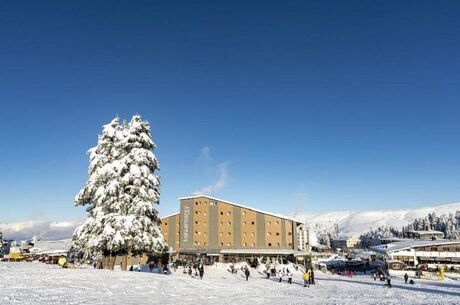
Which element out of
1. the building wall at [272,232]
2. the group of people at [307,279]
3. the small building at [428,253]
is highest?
the building wall at [272,232]

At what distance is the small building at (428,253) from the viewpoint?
227 ft

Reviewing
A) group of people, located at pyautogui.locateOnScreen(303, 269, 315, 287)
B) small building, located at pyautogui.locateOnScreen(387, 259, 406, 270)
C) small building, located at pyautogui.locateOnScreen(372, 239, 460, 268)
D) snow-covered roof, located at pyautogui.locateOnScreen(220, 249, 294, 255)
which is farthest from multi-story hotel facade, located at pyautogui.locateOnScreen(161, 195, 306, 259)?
group of people, located at pyautogui.locateOnScreen(303, 269, 315, 287)

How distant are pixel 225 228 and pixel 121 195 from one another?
4027cm

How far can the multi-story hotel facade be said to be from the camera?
71.6 meters

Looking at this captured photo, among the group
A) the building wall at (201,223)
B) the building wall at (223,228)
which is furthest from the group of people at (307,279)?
the building wall at (201,223)

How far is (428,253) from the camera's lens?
7050cm

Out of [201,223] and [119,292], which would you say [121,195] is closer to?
[119,292]

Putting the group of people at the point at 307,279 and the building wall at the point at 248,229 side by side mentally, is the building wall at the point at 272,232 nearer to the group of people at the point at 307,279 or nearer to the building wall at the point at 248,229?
the building wall at the point at 248,229

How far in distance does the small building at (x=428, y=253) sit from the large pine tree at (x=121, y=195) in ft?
166

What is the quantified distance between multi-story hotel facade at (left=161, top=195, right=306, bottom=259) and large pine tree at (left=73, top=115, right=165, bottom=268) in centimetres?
3560

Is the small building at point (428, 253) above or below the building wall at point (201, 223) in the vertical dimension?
below

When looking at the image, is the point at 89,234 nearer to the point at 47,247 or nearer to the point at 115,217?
the point at 115,217

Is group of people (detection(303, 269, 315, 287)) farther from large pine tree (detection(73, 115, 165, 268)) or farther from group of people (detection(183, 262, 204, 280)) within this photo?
large pine tree (detection(73, 115, 165, 268))

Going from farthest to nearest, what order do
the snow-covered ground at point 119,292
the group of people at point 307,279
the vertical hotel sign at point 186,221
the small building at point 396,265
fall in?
the vertical hotel sign at point 186,221, the small building at point 396,265, the group of people at point 307,279, the snow-covered ground at point 119,292
